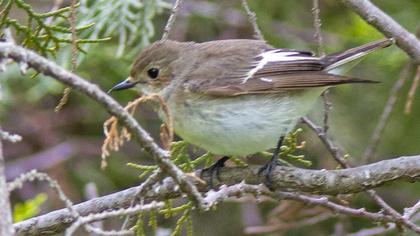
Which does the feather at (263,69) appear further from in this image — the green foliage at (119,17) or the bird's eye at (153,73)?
the green foliage at (119,17)

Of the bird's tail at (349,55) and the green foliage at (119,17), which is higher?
the green foliage at (119,17)

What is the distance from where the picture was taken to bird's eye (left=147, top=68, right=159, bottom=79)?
3.74m

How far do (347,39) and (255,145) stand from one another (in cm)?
218

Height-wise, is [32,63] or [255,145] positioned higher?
[32,63]

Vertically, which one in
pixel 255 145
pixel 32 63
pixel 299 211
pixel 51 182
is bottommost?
pixel 299 211

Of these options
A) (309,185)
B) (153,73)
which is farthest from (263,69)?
(309,185)

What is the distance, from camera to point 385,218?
9.48 feet

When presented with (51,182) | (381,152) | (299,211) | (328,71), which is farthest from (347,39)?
(51,182)

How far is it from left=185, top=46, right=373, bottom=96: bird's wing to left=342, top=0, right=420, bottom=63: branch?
0.83 feet

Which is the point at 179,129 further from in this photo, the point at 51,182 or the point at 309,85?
the point at 51,182

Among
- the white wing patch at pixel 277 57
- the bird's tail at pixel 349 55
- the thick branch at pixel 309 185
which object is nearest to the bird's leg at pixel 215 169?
the thick branch at pixel 309 185

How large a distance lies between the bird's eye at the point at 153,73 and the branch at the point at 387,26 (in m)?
0.86

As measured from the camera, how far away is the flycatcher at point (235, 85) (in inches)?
131

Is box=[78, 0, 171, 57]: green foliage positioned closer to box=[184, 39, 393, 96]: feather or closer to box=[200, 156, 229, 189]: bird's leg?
box=[184, 39, 393, 96]: feather
